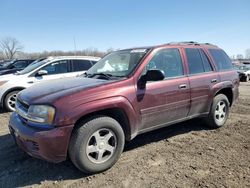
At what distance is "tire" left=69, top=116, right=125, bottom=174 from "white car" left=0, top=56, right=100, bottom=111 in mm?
4514

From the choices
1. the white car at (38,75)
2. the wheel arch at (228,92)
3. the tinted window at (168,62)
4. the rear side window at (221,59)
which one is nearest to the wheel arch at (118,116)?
the tinted window at (168,62)

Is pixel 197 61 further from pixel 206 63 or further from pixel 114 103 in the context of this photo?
pixel 114 103

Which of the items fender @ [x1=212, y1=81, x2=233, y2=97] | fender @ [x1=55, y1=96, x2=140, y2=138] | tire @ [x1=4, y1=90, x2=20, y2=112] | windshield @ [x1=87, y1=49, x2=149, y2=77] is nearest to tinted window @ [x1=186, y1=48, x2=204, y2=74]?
fender @ [x1=212, y1=81, x2=233, y2=97]

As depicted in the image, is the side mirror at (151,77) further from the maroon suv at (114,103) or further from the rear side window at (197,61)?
the rear side window at (197,61)

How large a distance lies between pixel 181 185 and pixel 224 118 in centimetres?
288

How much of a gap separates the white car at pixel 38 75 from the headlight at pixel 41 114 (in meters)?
4.43

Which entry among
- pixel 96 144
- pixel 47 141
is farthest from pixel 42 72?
pixel 47 141

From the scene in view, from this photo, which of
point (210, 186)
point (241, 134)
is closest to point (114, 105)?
point (210, 186)

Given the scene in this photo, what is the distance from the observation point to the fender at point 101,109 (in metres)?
3.01

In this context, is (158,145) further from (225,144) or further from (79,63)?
(79,63)

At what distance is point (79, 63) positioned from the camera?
8.24m

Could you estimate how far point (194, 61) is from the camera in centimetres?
473

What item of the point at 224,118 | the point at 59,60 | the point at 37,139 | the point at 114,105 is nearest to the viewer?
the point at 37,139

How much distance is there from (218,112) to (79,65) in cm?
488
